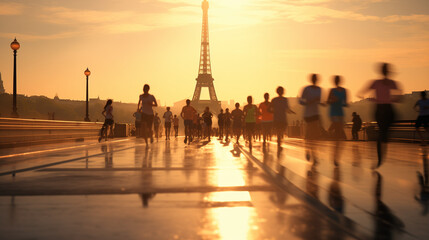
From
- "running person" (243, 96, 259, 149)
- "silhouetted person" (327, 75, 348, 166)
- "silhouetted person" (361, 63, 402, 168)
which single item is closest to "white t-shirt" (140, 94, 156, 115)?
"running person" (243, 96, 259, 149)

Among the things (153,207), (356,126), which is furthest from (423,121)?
(153,207)

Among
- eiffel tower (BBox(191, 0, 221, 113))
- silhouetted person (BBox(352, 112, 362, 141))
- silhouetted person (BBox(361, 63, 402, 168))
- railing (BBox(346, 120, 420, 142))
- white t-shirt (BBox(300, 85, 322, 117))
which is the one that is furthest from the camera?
eiffel tower (BBox(191, 0, 221, 113))

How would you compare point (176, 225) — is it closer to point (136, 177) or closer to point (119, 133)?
point (136, 177)

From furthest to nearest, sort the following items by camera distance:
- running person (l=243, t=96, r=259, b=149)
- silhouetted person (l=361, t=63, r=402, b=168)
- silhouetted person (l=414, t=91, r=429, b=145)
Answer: silhouetted person (l=414, t=91, r=429, b=145)
running person (l=243, t=96, r=259, b=149)
silhouetted person (l=361, t=63, r=402, b=168)

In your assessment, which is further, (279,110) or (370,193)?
(279,110)

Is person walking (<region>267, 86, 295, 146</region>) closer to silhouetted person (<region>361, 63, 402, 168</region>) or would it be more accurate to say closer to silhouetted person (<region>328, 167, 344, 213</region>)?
silhouetted person (<region>361, 63, 402, 168</region>)

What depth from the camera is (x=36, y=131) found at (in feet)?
67.3

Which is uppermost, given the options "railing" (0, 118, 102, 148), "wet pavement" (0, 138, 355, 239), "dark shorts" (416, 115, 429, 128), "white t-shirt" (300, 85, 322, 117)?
"white t-shirt" (300, 85, 322, 117)

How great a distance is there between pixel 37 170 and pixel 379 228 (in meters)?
6.63

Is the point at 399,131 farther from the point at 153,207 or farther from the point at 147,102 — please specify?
the point at 153,207

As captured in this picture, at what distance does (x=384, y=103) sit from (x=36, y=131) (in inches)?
552

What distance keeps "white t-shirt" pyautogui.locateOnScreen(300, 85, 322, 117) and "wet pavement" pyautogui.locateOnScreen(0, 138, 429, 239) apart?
257 centimetres

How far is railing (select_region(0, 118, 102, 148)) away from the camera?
17.8m

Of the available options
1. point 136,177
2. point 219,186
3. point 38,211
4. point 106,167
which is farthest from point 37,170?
point 38,211
